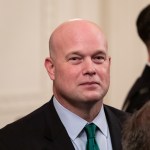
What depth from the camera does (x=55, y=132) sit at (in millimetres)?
2066

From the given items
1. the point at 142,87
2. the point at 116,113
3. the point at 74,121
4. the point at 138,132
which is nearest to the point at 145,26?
the point at 142,87

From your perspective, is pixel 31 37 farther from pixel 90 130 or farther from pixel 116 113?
pixel 90 130

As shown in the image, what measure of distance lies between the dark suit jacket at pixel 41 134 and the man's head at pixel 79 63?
0.30ft

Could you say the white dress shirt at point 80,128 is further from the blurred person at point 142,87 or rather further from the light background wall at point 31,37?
the light background wall at point 31,37

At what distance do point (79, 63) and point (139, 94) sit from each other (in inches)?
35.9

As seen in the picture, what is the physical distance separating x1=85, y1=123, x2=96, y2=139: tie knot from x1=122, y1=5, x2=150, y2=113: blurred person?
0.78 meters

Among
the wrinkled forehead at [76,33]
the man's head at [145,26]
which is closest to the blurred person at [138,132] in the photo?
the wrinkled forehead at [76,33]

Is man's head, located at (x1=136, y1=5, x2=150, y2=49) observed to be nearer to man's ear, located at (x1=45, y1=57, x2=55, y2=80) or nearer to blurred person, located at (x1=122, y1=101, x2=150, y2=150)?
man's ear, located at (x1=45, y1=57, x2=55, y2=80)

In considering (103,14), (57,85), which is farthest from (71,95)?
(103,14)

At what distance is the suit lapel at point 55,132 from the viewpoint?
2.02m

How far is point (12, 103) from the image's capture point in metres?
3.95

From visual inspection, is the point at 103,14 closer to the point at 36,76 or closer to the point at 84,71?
the point at 36,76

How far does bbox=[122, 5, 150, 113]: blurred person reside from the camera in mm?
2873

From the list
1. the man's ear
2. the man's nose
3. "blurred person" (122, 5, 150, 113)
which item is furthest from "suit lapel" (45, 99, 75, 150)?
"blurred person" (122, 5, 150, 113)
